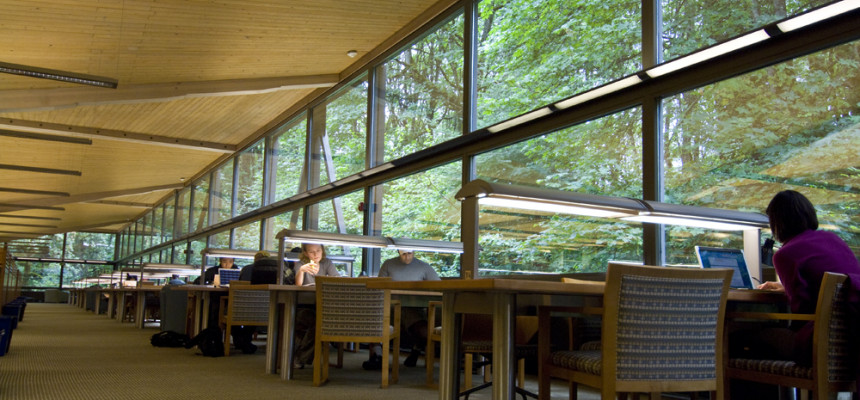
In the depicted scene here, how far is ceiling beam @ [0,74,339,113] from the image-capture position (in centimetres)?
823

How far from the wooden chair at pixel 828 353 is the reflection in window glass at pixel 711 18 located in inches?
84.9

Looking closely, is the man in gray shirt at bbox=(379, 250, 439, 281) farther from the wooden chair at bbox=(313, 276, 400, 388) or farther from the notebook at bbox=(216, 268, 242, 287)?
the notebook at bbox=(216, 268, 242, 287)

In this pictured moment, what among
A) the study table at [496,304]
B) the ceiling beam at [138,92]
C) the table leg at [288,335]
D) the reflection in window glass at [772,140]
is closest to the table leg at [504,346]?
the study table at [496,304]

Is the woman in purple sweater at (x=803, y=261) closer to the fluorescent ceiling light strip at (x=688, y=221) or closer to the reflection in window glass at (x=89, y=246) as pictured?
the fluorescent ceiling light strip at (x=688, y=221)

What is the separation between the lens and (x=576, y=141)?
5.64 metres

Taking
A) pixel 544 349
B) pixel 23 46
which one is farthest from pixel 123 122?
pixel 544 349

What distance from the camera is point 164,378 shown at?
4.75 metres

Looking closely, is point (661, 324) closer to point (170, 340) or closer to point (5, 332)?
point (5, 332)

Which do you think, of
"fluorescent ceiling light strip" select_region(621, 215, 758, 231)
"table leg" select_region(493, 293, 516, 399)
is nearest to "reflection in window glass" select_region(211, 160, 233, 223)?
"fluorescent ceiling light strip" select_region(621, 215, 758, 231)

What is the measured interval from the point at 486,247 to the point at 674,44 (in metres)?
2.58

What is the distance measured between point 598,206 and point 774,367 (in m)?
1.07

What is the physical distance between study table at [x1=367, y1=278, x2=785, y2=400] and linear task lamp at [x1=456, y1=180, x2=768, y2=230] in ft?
1.63

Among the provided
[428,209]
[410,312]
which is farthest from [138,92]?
[410,312]

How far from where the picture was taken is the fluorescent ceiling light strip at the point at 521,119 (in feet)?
19.3
